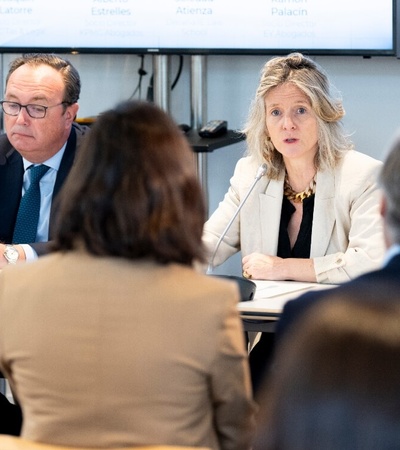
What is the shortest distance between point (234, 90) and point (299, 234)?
65.5 inches

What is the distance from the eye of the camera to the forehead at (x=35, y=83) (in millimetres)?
3115

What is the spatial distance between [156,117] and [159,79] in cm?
286

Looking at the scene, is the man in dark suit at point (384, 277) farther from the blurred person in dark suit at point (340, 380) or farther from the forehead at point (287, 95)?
the forehead at point (287, 95)

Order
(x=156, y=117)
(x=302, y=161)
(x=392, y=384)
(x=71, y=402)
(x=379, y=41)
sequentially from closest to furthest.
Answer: (x=392, y=384), (x=71, y=402), (x=156, y=117), (x=302, y=161), (x=379, y=41)

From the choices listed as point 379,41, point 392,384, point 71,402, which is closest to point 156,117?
point 71,402

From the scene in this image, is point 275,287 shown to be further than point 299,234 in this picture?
No

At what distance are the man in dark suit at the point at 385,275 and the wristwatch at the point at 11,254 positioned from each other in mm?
1425

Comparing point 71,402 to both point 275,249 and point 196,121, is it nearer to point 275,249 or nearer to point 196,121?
point 275,249

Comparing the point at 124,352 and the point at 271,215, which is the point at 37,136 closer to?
the point at 271,215

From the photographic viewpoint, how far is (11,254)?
A: 279cm

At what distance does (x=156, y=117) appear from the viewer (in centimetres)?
167

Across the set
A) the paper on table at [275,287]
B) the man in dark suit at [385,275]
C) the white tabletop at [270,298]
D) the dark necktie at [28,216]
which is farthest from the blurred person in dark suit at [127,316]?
the dark necktie at [28,216]

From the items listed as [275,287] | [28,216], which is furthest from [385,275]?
[28,216]

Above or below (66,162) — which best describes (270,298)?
below
